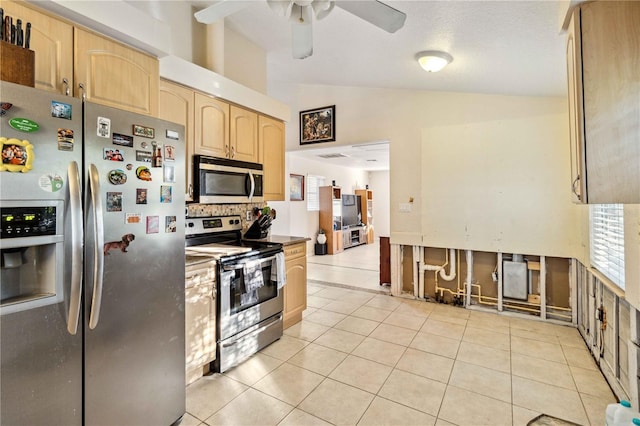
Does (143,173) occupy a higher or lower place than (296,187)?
lower

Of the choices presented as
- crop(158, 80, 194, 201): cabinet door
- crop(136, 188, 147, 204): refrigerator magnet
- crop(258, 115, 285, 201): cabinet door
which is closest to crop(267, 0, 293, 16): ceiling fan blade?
crop(158, 80, 194, 201): cabinet door

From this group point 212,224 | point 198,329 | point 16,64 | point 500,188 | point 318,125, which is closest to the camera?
point 16,64

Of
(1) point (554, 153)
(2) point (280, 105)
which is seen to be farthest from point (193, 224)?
(1) point (554, 153)

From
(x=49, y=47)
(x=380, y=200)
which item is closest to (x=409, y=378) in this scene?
(x=49, y=47)

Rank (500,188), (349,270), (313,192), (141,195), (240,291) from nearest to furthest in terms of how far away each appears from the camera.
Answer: (141,195) < (240,291) < (500,188) < (349,270) < (313,192)

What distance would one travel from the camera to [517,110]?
Result: 3.53 metres

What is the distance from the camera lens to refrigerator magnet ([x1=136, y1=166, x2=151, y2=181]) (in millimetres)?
1604

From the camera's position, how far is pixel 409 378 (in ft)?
7.60

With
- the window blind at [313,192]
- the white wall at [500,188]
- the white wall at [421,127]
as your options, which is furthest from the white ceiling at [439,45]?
the window blind at [313,192]

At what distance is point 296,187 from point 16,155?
5870mm

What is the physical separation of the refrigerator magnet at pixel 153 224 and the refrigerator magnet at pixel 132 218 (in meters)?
0.05

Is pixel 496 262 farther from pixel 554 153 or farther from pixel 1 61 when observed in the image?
pixel 1 61

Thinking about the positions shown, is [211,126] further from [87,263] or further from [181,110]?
[87,263]

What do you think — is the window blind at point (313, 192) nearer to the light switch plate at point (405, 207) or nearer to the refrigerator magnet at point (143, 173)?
the light switch plate at point (405, 207)
